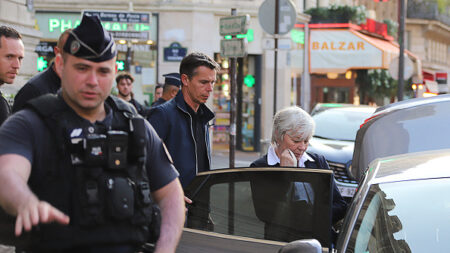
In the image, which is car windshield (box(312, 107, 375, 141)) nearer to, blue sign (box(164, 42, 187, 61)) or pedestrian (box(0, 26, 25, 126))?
pedestrian (box(0, 26, 25, 126))

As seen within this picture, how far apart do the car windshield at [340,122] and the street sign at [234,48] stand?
6.03 feet

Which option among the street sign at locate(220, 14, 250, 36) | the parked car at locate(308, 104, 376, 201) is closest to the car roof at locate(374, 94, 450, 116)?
the parked car at locate(308, 104, 376, 201)

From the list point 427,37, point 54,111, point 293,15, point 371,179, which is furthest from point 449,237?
point 427,37

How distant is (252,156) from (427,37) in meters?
36.8

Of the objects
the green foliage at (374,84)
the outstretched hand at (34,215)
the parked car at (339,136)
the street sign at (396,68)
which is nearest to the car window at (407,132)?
the parked car at (339,136)

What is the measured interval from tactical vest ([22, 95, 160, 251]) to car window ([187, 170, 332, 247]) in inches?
59.2

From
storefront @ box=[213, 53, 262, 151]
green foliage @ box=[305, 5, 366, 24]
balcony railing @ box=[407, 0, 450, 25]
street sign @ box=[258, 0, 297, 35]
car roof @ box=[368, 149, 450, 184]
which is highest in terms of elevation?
balcony railing @ box=[407, 0, 450, 25]

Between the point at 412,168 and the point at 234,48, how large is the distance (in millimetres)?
8075

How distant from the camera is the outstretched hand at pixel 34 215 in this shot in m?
2.28

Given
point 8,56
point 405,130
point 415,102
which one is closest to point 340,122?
point 415,102

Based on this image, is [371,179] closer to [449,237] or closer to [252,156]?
[449,237]

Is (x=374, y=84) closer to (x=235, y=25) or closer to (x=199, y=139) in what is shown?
(x=235, y=25)

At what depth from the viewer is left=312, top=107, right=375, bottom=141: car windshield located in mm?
11977

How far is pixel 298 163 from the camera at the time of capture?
5.00 meters
